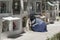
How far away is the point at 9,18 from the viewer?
691 inches

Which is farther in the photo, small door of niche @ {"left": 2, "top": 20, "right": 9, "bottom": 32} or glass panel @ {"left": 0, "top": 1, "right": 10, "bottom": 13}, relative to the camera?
glass panel @ {"left": 0, "top": 1, "right": 10, "bottom": 13}

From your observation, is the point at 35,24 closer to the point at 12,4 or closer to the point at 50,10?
the point at 12,4

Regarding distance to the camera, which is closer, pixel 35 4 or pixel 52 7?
pixel 35 4

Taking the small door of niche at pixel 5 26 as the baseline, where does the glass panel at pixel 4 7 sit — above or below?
above

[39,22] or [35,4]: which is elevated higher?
[35,4]

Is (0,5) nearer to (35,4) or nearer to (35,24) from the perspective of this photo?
(35,24)

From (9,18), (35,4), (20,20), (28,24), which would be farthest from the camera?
(35,4)

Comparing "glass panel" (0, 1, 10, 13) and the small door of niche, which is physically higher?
"glass panel" (0, 1, 10, 13)

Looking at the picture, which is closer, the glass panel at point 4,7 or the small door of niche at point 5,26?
Result: the small door of niche at point 5,26

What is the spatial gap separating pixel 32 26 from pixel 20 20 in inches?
115

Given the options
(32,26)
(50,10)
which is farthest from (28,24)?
(50,10)

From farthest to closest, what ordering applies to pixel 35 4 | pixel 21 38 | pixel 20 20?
pixel 35 4, pixel 20 20, pixel 21 38

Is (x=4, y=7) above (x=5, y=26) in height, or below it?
above

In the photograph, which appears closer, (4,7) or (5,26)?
(5,26)
